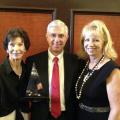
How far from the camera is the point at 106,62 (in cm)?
210

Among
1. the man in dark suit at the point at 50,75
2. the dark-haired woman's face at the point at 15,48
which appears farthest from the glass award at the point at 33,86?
the dark-haired woman's face at the point at 15,48

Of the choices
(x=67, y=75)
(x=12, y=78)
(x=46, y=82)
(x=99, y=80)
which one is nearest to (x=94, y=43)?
(x=99, y=80)

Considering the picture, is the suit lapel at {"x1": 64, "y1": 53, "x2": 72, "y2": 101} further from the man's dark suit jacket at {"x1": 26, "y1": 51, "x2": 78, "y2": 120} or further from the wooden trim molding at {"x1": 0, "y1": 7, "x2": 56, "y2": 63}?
the wooden trim molding at {"x1": 0, "y1": 7, "x2": 56, "y2": 63}

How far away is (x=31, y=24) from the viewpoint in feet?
8.36

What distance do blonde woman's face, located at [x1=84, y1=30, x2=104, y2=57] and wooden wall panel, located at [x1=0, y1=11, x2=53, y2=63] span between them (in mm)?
531

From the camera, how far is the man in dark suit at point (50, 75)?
226 centimetres

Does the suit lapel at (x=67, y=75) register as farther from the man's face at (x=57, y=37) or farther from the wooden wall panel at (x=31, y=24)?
the wooden wall panel at (x=31, y=24)

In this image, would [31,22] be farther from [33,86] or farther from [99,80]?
[99,80]

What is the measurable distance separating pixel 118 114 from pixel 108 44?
488 mm

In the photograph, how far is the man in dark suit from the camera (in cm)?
226

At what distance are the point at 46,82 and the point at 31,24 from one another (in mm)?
564

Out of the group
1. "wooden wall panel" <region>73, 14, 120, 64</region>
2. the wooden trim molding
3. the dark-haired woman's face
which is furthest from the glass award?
"wooden wall panel" <region>73, 14, 120, 64</region>

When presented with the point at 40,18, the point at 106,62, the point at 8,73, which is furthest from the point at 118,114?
the point at 40,18

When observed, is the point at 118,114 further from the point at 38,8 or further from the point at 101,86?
the point at 38,8
